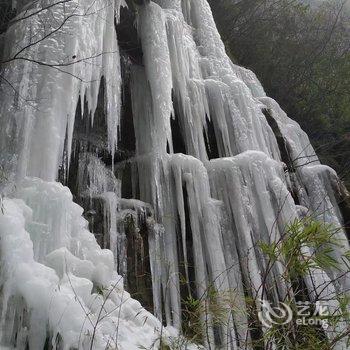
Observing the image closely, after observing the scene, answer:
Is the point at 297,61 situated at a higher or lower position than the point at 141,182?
higher

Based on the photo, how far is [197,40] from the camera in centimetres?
700

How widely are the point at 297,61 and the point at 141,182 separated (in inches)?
247

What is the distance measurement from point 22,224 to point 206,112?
3.33 metres

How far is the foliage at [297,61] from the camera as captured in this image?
9.41 m

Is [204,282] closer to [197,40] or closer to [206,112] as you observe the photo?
[206,112]

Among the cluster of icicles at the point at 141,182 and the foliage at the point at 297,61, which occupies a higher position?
the foliage at the point at 297,61

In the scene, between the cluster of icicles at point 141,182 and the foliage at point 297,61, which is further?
the foliage at point 297,61

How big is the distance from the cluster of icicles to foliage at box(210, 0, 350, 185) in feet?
7.91

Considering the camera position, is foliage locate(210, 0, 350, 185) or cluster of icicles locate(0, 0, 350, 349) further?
foliage locate(210, 0, 350, 185)

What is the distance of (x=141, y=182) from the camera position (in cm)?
512

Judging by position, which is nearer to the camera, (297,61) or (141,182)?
(141,182)

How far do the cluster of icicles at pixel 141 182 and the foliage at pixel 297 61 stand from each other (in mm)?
2411

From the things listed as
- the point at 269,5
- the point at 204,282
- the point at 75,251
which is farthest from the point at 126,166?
the point at 269,5

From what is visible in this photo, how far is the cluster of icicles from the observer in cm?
256
